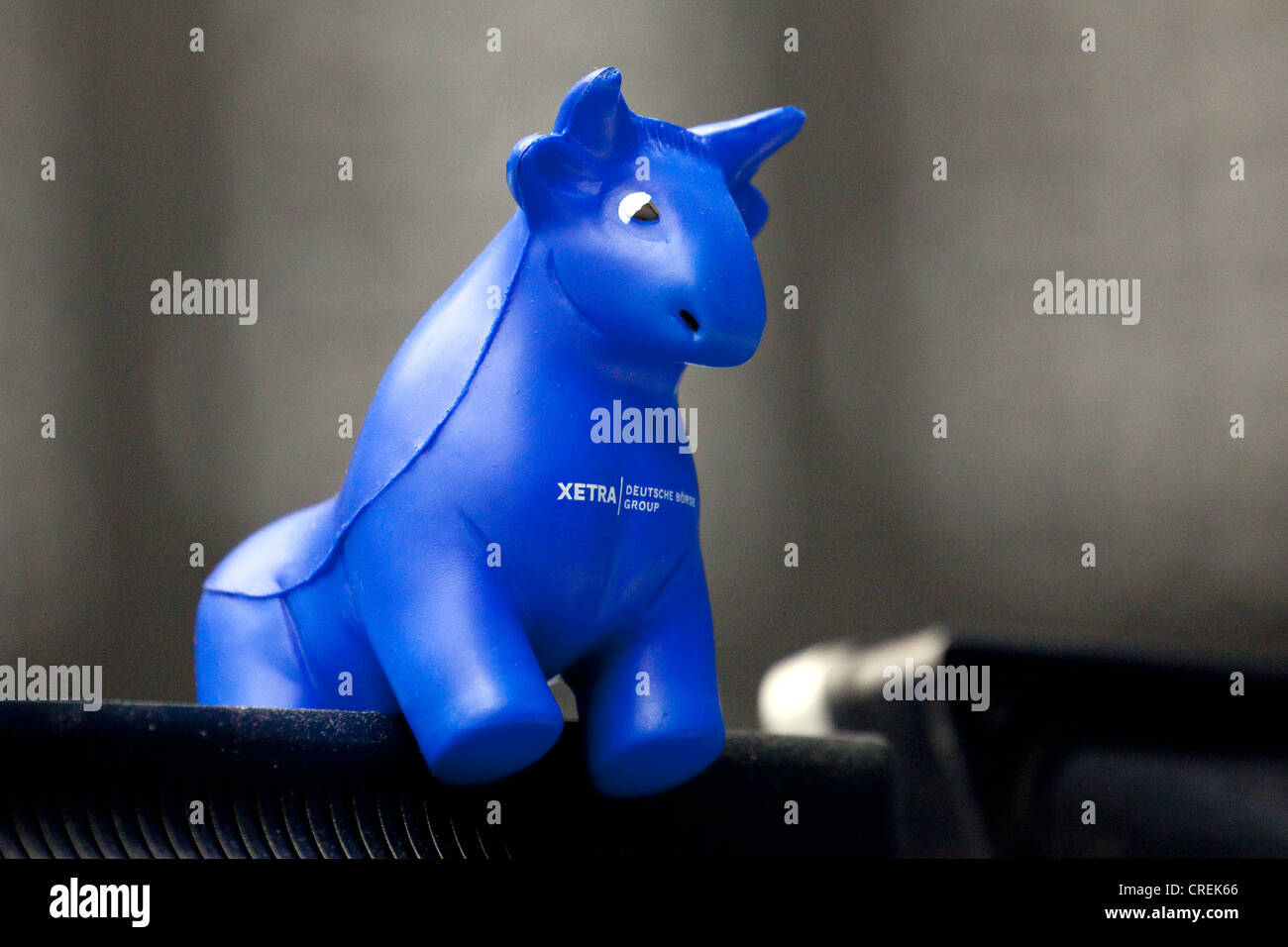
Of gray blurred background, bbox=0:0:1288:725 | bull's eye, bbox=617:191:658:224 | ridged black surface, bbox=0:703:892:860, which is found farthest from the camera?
gray blurred background, bbox=0:0:1288:725

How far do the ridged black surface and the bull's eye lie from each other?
45 cm

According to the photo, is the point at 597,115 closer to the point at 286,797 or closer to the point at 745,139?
the point at 745,139

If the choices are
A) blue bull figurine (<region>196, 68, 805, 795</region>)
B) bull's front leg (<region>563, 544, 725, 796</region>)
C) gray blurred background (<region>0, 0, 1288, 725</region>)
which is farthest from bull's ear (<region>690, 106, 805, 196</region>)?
gray blurred background (<region>0, 0, 1288, 725</region>)

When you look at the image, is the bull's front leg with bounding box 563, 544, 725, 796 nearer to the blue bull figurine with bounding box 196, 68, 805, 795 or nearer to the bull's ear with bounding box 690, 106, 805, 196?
the blue bull figurine with bounding box 196, 68, 805, 795

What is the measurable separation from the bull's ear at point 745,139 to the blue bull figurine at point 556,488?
0.05 ft

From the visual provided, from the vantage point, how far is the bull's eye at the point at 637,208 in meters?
1.15

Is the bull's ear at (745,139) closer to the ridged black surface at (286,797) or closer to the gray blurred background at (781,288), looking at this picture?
the ridged black surface at (286,797)

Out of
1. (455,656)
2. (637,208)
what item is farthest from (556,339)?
(455,656)

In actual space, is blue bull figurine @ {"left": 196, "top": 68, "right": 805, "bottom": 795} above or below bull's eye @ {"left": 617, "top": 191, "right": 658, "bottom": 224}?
below

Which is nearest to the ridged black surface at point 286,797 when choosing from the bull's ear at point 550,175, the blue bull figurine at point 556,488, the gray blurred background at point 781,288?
the blue bull figurine at point 556,488

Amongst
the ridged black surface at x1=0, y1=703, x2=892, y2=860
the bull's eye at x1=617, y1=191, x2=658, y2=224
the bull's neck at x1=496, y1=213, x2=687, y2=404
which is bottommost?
the ridged black surface at x1=0, y1=703, x2=892, y2=860

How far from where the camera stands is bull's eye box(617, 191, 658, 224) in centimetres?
115

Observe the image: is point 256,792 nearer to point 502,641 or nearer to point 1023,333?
point 502,641

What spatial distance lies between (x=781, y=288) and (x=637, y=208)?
1.64 metres
